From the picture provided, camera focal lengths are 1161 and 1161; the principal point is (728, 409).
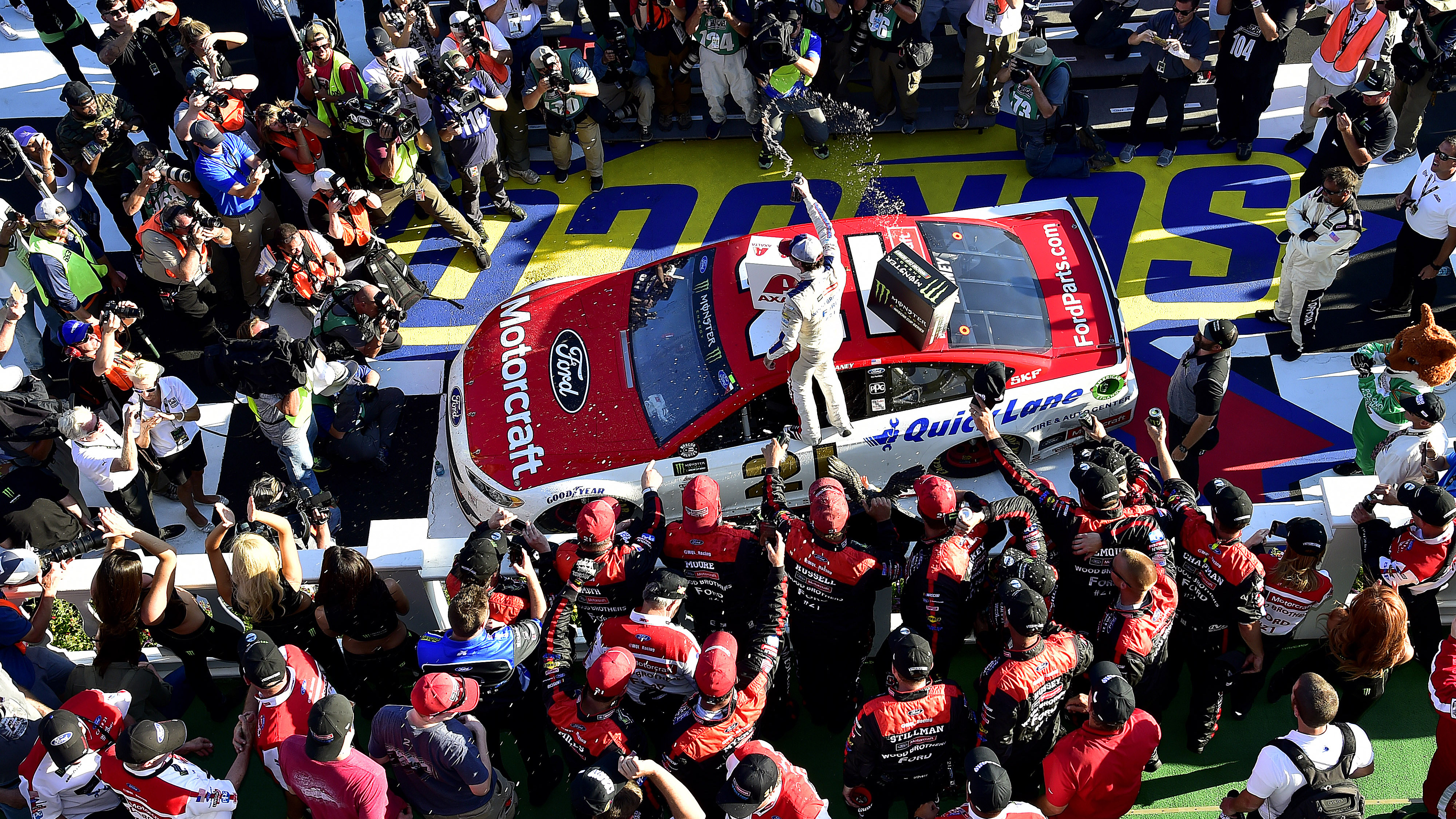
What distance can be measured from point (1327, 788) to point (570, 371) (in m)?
4.68

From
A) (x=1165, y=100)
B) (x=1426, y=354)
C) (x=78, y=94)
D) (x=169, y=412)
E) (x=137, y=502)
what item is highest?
(x=78, y=94)

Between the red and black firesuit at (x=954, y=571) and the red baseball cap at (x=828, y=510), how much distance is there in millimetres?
432

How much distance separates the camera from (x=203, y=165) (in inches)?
336

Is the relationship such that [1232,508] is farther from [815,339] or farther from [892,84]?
[892,84]

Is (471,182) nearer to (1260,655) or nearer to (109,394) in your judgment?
(109,394)

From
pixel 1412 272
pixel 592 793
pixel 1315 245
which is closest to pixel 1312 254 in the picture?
pixel 1315 245

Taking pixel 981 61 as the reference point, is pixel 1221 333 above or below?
below

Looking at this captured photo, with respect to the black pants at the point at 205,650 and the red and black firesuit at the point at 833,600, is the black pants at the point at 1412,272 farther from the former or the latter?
the black pants at the point at 205,650

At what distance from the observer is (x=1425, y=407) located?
246 inches

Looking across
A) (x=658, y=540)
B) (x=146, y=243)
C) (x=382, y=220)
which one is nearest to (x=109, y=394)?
(x=146, y=243)

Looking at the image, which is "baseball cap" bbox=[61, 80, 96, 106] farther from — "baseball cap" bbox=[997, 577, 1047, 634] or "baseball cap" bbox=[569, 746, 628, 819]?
"baseball cap" bbox=[997, 577, 1047, 634]

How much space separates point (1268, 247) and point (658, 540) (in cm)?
615

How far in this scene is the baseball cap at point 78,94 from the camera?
852 centimetres

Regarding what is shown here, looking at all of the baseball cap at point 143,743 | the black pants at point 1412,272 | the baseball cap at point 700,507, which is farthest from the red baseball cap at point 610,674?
the black pants at point 1412,272
